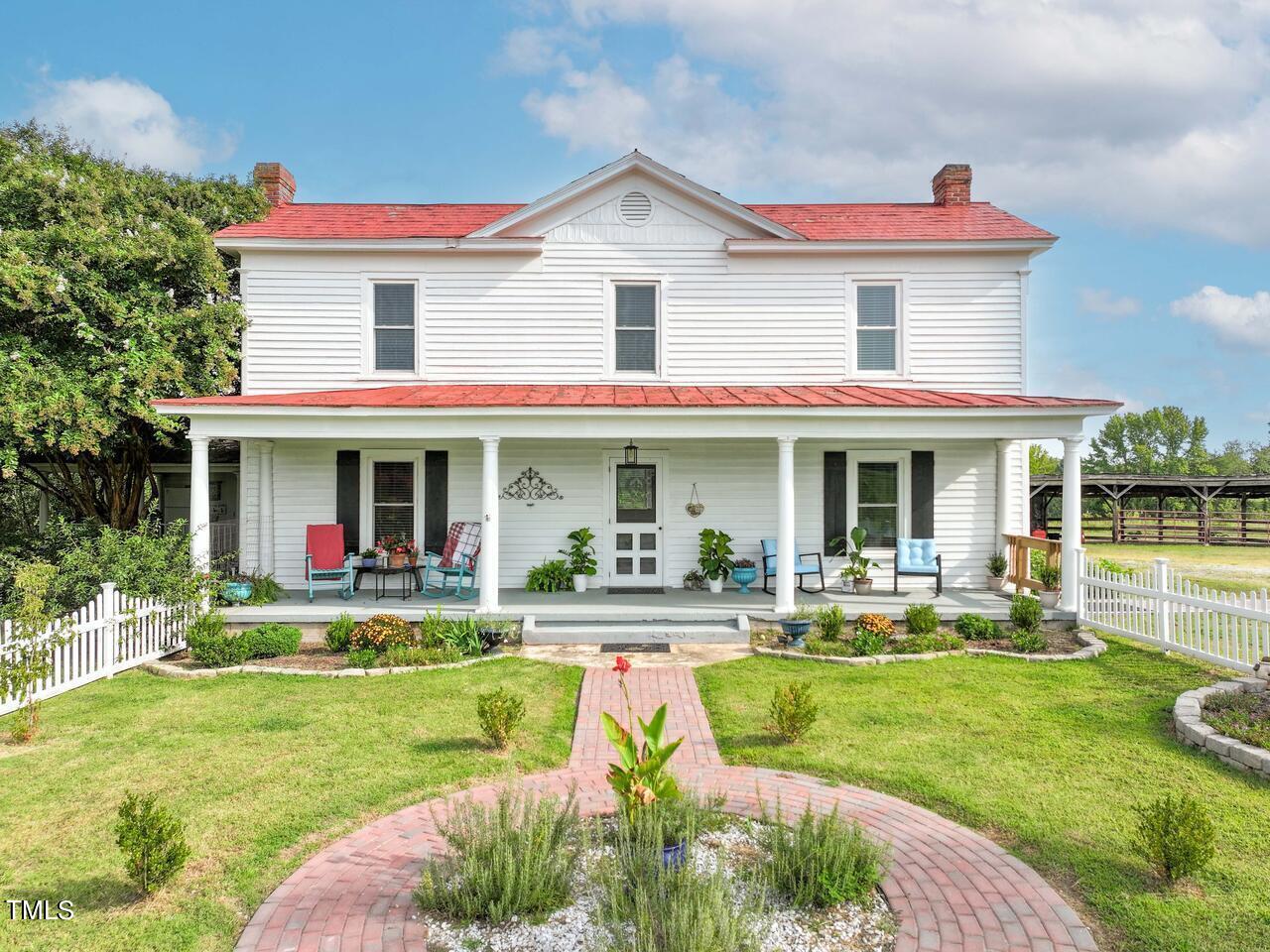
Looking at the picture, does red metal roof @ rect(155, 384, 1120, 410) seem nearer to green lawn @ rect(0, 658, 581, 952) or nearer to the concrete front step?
the concrete front step

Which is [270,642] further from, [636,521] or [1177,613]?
[1177,613]

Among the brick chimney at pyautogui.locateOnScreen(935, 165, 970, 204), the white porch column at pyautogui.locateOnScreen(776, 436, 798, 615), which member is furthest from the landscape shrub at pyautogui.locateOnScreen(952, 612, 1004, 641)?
the brick chimney at pyautogui.locateOnScreen(935, 165, 970, 204)

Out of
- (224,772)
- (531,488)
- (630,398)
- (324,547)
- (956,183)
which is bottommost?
(224,772)

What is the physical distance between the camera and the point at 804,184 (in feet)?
54.4

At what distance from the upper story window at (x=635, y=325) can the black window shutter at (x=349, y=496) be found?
5015 mm

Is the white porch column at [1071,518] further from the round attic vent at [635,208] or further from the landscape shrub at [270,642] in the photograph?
the landscape shrub at [270,642]

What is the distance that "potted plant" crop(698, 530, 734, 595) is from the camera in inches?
502

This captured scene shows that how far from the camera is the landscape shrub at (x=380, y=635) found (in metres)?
9.58

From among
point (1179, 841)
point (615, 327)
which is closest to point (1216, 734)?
point (1179, 841)

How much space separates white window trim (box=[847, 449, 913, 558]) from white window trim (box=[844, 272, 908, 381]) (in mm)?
1386

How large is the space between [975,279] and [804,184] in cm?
495

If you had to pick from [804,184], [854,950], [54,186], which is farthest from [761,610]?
[54,186]

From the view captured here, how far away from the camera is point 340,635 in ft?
31.9

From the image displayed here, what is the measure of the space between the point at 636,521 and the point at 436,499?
140 inches
